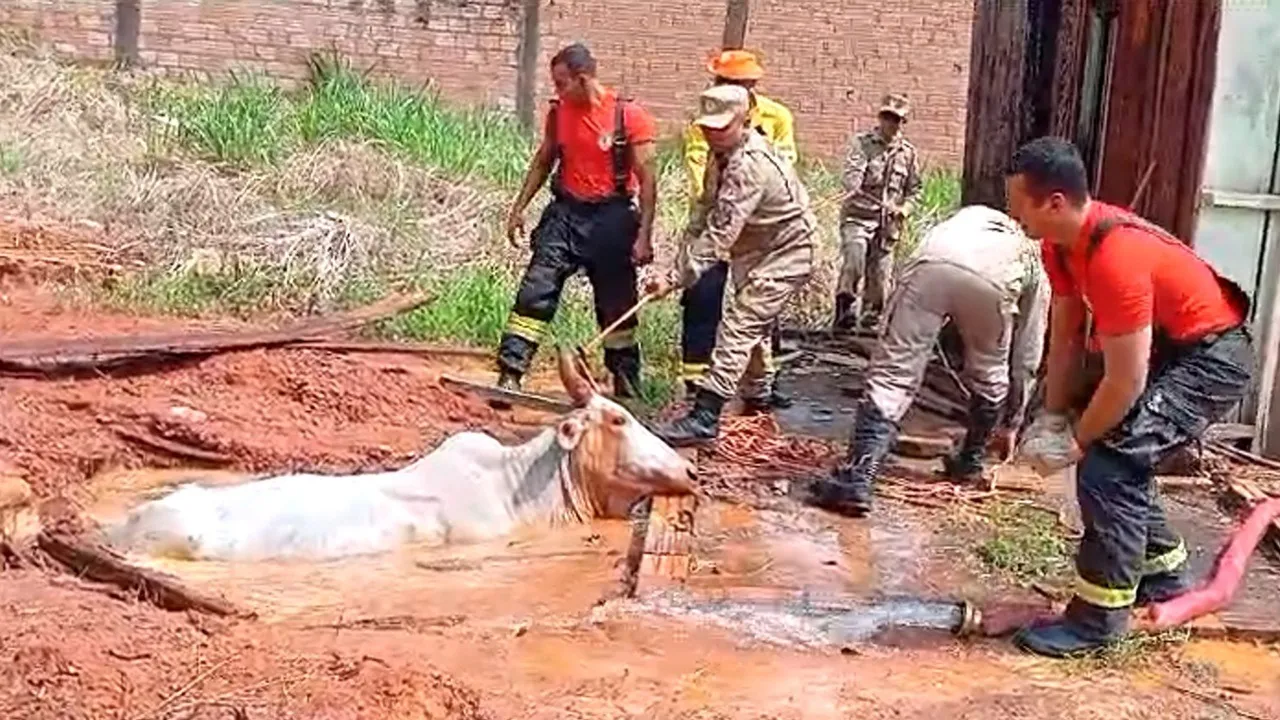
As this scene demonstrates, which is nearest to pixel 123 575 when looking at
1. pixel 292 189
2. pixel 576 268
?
pixel 576 268

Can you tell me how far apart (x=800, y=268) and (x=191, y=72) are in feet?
33.5

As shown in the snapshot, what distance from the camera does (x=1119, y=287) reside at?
17.9 feet

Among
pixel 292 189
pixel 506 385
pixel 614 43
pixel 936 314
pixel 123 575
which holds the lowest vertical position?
pixel 123 575

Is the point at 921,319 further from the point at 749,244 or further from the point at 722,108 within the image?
the point at 722,108

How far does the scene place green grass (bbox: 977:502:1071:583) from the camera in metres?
6.84

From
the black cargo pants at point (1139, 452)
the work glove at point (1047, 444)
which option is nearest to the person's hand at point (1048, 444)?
the work glove at point (1047, 444)

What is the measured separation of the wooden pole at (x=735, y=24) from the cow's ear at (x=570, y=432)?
10417mm

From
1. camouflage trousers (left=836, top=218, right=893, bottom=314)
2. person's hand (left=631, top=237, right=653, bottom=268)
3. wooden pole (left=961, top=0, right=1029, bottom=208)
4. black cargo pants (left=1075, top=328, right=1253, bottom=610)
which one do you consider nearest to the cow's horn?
person's hand (left=631, top=237, right=653, bottom=268)

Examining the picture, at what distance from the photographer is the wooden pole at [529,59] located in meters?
17.5

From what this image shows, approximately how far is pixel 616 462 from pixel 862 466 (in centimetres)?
104

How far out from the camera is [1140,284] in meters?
5.45

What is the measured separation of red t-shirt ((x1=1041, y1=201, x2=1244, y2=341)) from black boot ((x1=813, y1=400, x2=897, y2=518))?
1542 millimetres

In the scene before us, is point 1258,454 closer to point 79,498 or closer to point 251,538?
point 251,538

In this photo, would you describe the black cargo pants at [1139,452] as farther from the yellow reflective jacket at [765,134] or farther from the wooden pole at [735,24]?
the wooden pole at [735,24]
